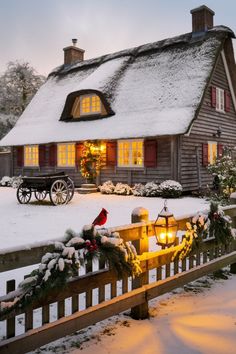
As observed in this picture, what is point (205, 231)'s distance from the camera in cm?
445

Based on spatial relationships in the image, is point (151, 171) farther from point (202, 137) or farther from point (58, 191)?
point (58, 191)

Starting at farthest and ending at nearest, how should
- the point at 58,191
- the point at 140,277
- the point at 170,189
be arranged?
the point at 170,189, the point at 58,191, the point at 140,277

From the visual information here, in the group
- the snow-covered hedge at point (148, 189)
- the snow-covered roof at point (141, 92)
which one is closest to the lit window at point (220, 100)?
the snow-covered roof at point (141, 92)

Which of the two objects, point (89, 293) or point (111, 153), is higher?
point (111, 153)

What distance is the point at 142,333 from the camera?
331cm

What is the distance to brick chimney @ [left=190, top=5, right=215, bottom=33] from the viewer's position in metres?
18.9

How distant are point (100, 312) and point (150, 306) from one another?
1.03 m

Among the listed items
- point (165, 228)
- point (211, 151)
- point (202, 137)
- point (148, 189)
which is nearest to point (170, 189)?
point (148, 189)

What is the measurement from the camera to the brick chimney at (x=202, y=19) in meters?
18.9

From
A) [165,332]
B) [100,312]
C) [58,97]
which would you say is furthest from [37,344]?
[58,97]

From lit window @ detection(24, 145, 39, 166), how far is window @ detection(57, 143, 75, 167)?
208 cm

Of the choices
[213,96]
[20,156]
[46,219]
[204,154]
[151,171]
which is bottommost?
[46,219]

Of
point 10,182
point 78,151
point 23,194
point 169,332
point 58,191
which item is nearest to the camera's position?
point 169,332

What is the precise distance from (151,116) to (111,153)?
9.71 ft
